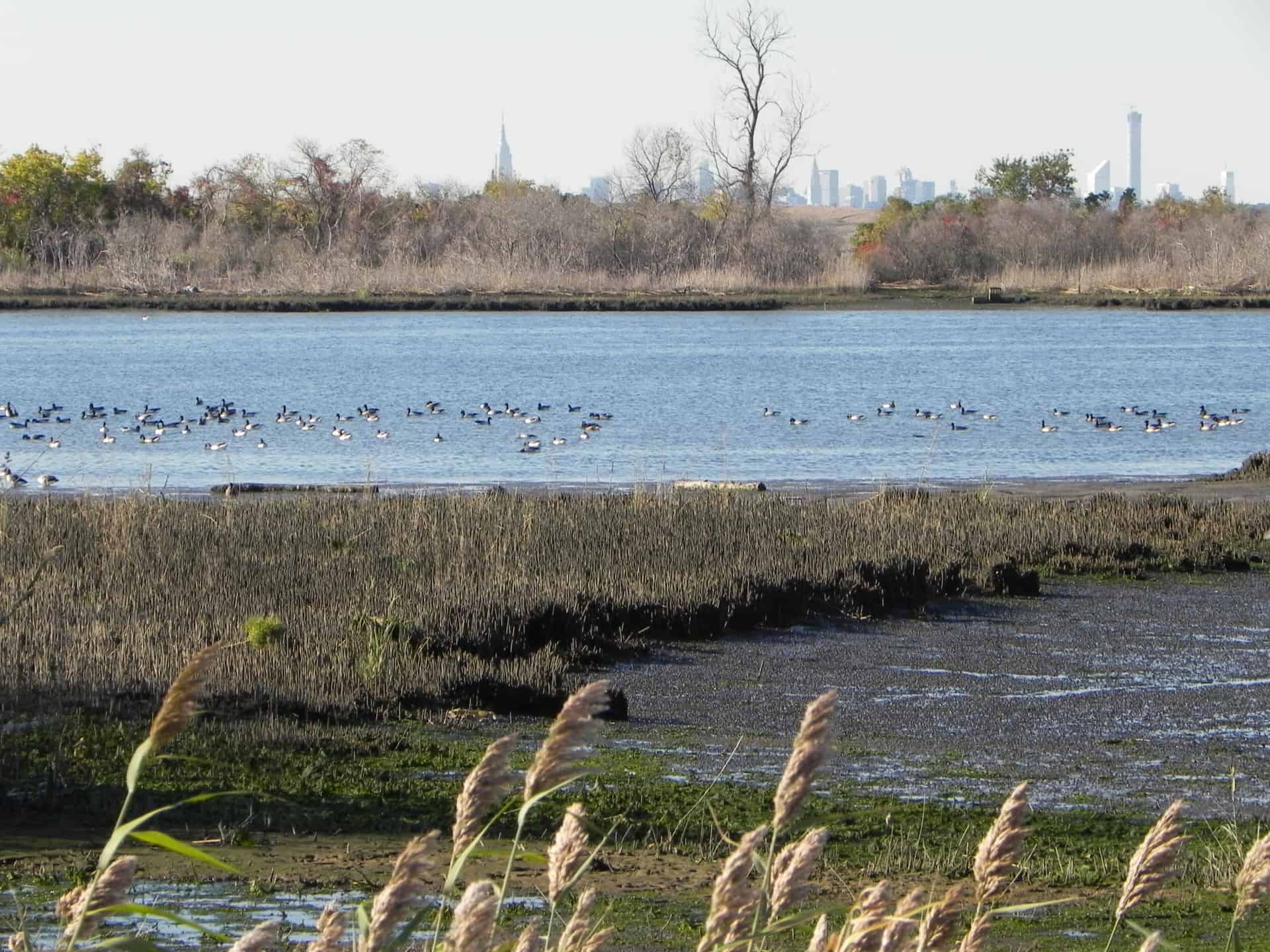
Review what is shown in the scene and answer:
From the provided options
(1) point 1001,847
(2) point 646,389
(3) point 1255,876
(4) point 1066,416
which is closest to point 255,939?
(1) point 1001,847

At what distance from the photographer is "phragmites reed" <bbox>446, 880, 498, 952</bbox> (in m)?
2.26

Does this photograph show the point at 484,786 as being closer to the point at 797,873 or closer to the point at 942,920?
the point at 797,873

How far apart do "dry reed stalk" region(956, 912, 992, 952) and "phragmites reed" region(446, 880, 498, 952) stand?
2.17 feet

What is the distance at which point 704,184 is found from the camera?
104 m

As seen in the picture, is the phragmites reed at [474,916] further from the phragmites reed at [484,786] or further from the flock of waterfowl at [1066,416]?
the flock of waterfowl at [1066,416]

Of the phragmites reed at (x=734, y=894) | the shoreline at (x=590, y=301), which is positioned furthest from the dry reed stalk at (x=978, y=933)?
the shoreline at (x=590, y=301)

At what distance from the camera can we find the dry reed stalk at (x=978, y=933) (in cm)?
251

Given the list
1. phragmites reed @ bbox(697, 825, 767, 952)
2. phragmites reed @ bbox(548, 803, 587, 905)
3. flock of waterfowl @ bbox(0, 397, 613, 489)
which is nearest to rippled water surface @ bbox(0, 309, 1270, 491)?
flock of waterfowl @ bbox(0, 397, 613, 489)

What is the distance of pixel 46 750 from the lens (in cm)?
867

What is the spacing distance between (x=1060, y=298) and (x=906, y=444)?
44.0 metres

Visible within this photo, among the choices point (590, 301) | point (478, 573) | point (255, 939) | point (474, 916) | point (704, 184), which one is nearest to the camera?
point (255, 939)

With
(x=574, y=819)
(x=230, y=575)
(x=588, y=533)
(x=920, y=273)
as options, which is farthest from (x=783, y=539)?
(x=920, y=273)

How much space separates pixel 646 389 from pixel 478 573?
93.7ft

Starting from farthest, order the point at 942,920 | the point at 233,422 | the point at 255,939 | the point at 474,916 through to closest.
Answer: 1. the point at 233,422
2. the point at 942,920
3. the point at 474,916
4. the point at 255,939
